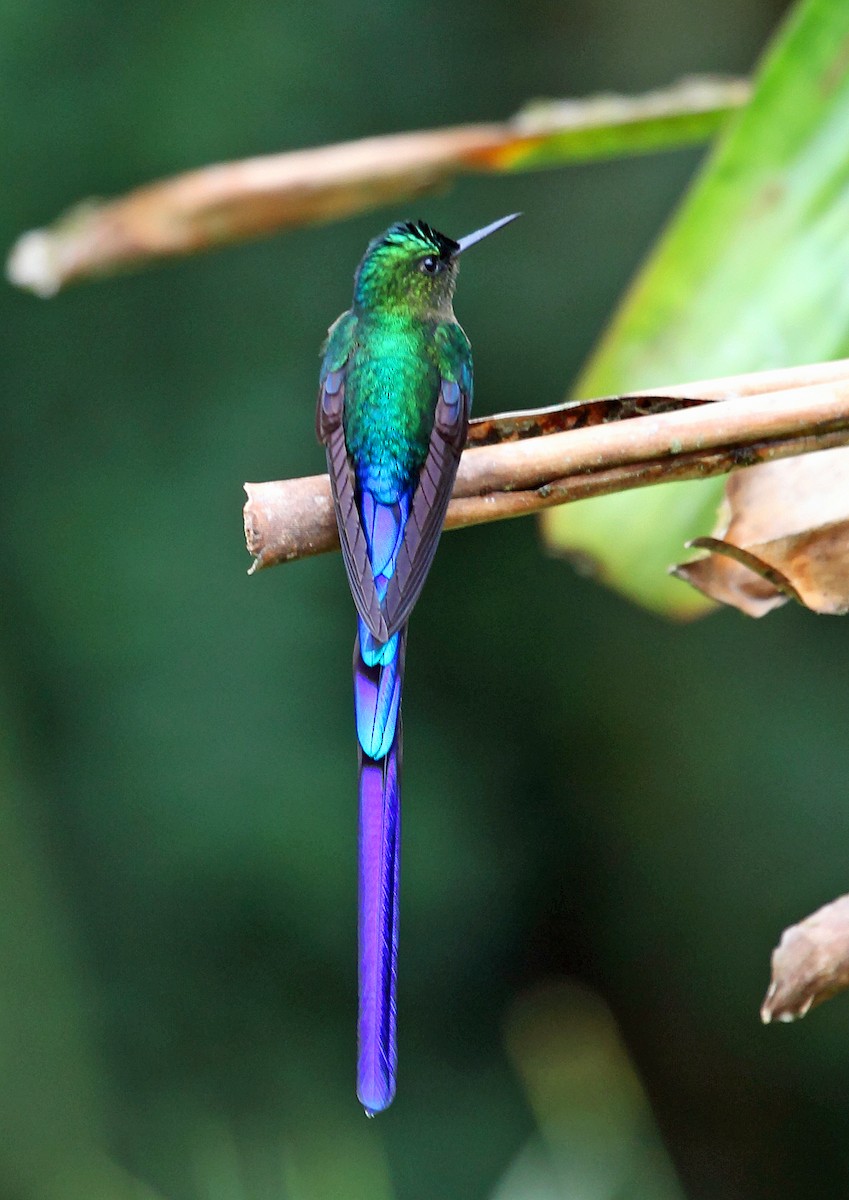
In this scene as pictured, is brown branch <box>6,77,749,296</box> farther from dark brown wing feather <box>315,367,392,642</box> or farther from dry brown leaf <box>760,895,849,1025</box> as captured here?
dry brown leaf <box>760,895,849,1025</box>

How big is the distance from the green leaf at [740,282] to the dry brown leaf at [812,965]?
1.65 ft

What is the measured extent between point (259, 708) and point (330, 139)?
140 centimetres

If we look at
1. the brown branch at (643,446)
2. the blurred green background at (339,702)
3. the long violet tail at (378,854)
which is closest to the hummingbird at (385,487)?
the long violet tail at (378,854)

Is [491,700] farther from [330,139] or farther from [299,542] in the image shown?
[299,542]

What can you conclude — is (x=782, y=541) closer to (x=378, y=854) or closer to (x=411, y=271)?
(x=378, y=854)

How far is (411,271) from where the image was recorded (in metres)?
1.78

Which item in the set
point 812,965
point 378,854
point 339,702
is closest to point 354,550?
point 378,854

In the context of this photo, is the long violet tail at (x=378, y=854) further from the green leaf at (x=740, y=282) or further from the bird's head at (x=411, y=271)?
the bird's head at (x=411, y=271)

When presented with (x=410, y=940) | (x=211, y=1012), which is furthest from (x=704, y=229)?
(x=211, y=1012)

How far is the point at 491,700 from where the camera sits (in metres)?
3.50

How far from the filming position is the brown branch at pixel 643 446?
3.64ft

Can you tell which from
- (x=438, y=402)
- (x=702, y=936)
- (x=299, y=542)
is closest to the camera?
(x=299, y=542)

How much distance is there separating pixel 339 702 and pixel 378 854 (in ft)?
6.87

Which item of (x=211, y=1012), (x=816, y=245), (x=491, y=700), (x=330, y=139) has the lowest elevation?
(x=211, y=1012)
